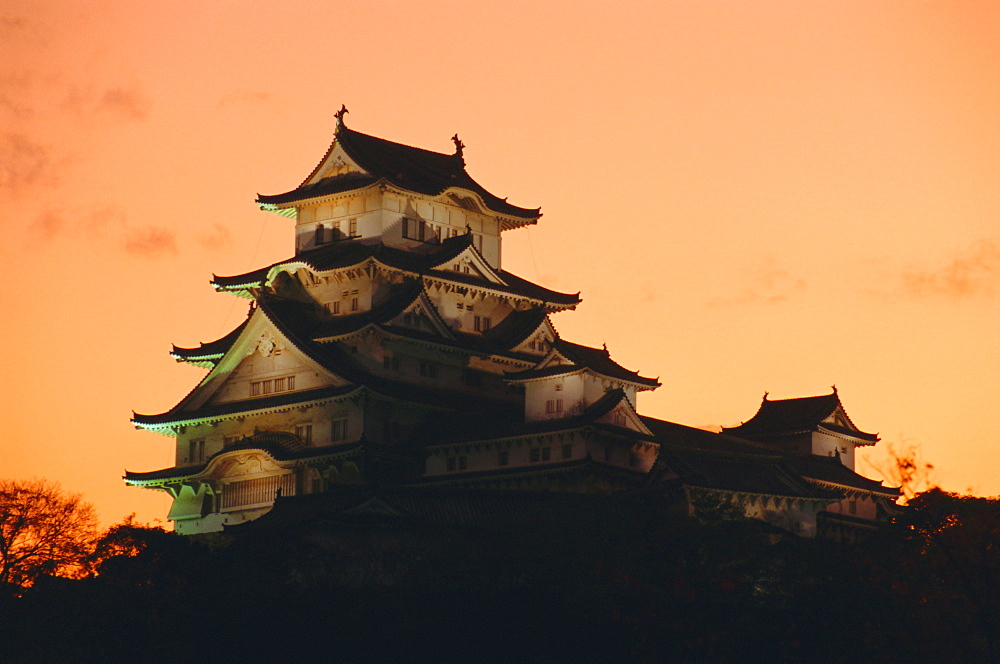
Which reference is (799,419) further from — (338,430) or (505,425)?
(338,430)

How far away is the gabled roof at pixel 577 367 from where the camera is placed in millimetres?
84250

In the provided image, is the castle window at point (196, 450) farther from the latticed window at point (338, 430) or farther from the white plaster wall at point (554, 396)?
the white plaster wall at point (554, 396)

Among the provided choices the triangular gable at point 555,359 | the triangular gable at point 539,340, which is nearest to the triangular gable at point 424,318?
the triangular gable at point 539,340

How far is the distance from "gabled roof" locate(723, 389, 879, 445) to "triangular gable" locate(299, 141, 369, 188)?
23.3m

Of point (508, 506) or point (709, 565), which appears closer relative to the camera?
point (709, 565)

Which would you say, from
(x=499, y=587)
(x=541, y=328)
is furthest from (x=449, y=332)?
(x=499, y=587)

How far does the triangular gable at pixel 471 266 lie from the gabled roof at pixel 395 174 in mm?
3590

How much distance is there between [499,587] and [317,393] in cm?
2004

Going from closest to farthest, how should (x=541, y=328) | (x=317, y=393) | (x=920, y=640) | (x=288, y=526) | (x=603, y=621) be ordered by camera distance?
(x=920, y=640), (x=603, y=621), (x=288, y=526), (x=317, y=393), (x=541, y=328)

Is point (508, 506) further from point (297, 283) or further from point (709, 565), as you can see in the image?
point (297, 283)

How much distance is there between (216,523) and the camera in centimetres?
9019

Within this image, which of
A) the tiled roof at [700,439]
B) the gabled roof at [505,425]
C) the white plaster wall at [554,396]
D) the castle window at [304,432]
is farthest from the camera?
the castle window at [304,432]

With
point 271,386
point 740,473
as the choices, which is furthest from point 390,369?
point 740,473

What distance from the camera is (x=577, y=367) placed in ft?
275
